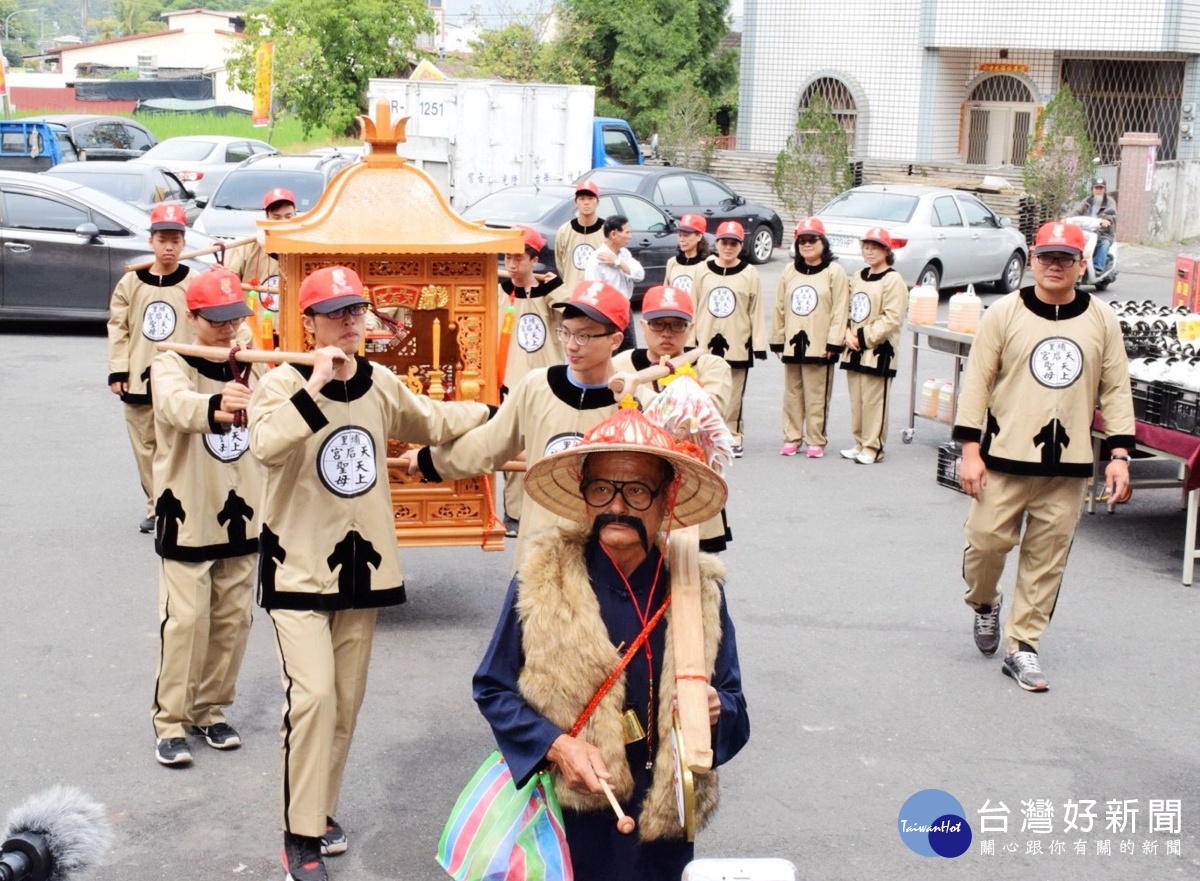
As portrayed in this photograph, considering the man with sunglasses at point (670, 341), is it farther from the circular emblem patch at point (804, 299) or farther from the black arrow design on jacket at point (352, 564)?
the circular emblem patch at point (804, 299)

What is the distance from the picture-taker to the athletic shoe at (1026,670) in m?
6.91

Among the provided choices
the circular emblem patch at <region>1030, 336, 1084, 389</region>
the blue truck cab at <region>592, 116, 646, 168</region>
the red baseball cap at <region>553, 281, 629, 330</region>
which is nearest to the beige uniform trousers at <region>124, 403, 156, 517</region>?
the red baseball cap at <region>553, 281, 629, 330</region>

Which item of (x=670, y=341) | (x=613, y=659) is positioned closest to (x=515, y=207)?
(x=670, y=341)

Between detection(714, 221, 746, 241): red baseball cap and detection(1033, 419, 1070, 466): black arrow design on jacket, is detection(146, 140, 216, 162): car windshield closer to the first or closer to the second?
detection(714, 221, 746, 241): red baseball cap

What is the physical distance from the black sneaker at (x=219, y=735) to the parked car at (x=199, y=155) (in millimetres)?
20064

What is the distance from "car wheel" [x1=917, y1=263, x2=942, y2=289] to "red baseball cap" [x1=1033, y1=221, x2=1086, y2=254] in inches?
504

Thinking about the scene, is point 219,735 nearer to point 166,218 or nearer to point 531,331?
point 166,218

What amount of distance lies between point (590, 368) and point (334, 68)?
112ft

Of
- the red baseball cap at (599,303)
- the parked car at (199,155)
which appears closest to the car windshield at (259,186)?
the parked car at (199,155)

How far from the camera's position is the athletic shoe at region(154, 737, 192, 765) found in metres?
5.90

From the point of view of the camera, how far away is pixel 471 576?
28.1 ft

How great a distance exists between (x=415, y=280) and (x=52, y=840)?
16.1ft

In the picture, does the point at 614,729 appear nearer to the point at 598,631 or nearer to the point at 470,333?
the point at 598,631

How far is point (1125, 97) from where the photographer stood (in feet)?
100
